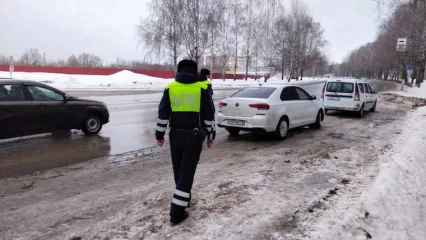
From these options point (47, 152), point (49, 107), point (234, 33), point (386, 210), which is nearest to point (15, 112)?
point (49, 107)

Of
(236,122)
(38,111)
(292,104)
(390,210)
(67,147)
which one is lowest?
(67,147)

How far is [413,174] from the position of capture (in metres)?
6.46

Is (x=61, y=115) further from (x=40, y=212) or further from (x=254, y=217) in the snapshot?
(x=254, y=217)

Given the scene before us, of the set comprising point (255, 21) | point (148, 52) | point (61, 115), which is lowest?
point (61, 115)

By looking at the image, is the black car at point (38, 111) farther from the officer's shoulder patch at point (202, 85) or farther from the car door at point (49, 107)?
the officer's shoulder patch at point (202, 85)

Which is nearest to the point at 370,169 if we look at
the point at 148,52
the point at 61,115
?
the point at 61,115

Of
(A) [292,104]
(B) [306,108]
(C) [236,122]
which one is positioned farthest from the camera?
(B) [306,108]

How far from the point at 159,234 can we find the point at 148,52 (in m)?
39.8

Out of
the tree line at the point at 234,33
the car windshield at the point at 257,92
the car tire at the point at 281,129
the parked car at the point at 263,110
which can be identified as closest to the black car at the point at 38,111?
the parked car at the point at 263,110

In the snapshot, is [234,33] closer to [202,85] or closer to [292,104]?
[292,104]

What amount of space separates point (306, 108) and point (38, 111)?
7.46 meters

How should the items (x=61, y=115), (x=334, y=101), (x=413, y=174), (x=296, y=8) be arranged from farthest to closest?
1. (x=296, y=8)
2. (x=334, y=101)
3. (x=61, y=115)
4. (x=413, y=174)

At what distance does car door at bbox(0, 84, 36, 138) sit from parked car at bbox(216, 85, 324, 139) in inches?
184

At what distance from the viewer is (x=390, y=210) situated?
4.74m
